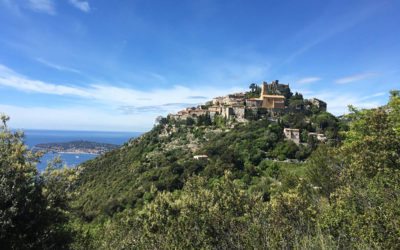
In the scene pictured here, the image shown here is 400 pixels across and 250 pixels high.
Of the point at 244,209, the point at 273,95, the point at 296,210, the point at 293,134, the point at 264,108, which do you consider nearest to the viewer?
the point at 244,209

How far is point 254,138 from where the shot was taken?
7200 cm

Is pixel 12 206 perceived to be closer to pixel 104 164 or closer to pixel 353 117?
pixel 353 117

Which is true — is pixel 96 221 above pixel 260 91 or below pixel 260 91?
below

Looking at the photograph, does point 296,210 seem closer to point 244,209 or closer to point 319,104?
point 244,209

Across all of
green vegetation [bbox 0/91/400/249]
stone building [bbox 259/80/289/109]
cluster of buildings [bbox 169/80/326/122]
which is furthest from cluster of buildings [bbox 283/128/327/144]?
green vegetation [bbox 0/91/400/249]

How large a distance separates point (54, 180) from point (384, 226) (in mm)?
10163

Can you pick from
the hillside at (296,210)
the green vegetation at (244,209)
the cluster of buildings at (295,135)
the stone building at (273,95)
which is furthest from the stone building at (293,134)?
the green vegetation at (244,209)

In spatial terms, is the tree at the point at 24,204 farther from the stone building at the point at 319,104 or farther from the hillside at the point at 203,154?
the stone building at the point at 319,104

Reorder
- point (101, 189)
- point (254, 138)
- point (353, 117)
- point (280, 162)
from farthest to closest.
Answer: point (254, 138), point (101, 189), point (280, 162), point (353, 117)

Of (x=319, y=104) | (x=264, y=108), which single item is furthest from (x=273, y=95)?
(x=319, y=104)

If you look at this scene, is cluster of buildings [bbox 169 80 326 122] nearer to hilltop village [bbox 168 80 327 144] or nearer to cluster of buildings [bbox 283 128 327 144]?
hilltop village [bbox 168 80 327 144]

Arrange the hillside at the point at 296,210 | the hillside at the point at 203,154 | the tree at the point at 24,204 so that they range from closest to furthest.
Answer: the tree at the point at 24,204 < the hillside at the point at 296,210 < the hillside at the point at 203,154

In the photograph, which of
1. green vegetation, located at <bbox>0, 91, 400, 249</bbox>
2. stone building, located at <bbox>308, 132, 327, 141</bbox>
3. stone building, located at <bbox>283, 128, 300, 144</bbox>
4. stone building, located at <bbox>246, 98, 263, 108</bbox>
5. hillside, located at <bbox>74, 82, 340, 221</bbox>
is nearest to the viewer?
green vegetation, located at <bbox>0, 91, 400, 249</bbox>

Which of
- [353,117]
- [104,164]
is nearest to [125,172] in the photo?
[104,164]
